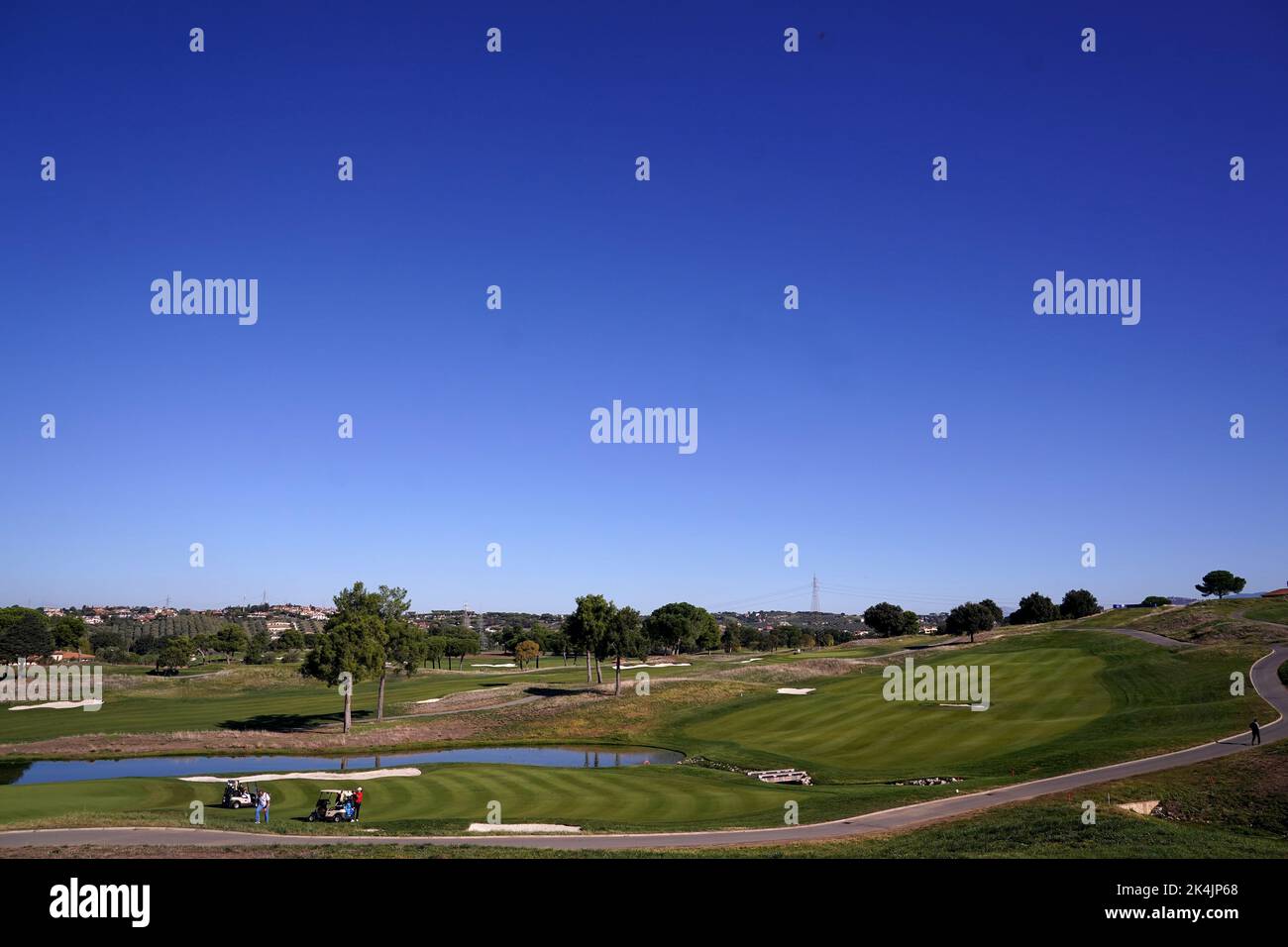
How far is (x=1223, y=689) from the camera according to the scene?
5531 centimetres

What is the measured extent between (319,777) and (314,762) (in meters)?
10.3

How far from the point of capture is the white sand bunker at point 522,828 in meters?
32.5

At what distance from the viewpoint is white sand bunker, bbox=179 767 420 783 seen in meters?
49.7

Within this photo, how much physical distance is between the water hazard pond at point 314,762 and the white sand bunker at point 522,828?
19.8 metres

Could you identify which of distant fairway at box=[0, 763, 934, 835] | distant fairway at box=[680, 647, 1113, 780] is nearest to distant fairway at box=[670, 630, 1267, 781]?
distant fairway at box=[680, 647, 1113, 780]

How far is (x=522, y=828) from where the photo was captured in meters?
33.1

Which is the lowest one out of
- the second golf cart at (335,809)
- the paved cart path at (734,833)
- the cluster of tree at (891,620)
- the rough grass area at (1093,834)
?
Result: the cluster of tree at (891,620)

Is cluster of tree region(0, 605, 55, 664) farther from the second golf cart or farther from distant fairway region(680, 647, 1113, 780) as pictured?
the second golf cart

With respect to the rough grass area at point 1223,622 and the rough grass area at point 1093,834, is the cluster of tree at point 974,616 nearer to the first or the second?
the rough grass area at point 1223,622

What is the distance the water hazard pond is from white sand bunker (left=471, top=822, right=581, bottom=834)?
19.8 m
